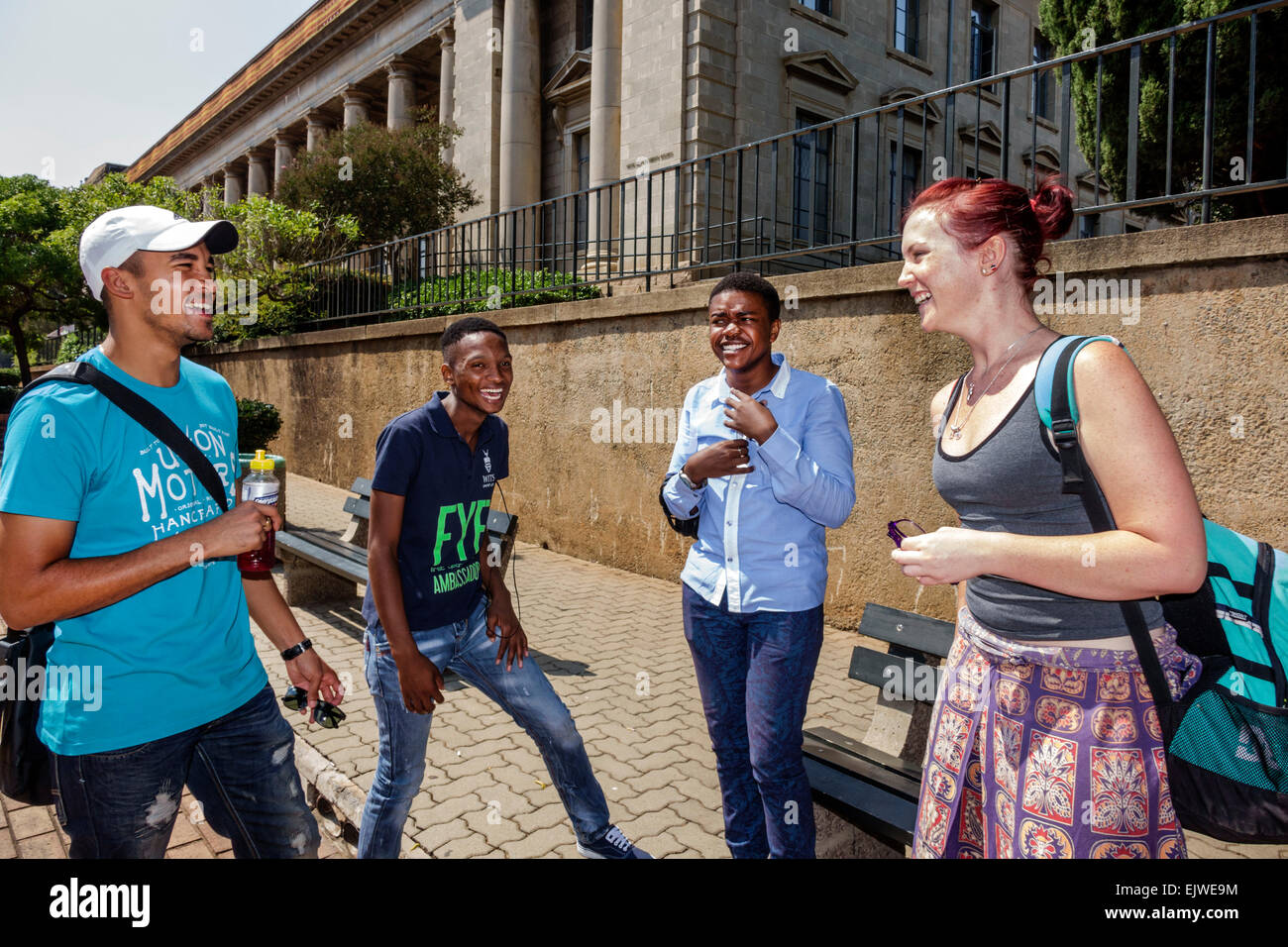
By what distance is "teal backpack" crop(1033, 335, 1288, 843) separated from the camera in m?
1.57

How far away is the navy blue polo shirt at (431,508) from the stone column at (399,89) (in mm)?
27017

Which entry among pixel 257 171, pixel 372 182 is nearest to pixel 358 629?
pixel 372 182

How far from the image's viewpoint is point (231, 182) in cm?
4066

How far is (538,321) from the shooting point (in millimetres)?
9539

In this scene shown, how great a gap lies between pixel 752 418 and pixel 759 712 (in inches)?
37.2

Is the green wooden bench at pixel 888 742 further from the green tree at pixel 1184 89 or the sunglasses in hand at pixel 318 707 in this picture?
the green tree at pixel 1184 89

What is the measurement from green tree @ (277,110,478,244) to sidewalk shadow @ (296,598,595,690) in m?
13.5

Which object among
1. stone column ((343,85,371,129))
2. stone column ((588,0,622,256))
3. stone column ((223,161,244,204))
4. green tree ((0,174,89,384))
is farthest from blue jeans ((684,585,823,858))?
stone column ((223,161,244,204))

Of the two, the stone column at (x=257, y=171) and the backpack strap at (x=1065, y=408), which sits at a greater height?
the stone column at (x=257, y=171)

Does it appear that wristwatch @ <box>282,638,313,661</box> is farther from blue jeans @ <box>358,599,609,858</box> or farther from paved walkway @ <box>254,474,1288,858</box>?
paved walkway @ <box>254,474,1288,858</box>

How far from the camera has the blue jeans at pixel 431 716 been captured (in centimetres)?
263

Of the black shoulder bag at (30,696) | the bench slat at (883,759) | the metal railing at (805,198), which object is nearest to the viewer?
the black shoulder bag at (30,696)

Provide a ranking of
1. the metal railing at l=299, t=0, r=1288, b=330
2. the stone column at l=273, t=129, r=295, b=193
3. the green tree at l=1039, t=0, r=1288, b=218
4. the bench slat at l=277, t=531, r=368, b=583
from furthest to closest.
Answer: the stone column at l=273, t=129, r=295, b=193 → the green tree at l=1039, t=0, r=1288, b=218 → the bench slat at l=277, t=531, r=368, b=583 → the metal railing at l=299, t=0, r=1288, b=330

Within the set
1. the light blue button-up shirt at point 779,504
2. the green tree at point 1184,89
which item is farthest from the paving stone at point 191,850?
the green tree at point 1184,89
